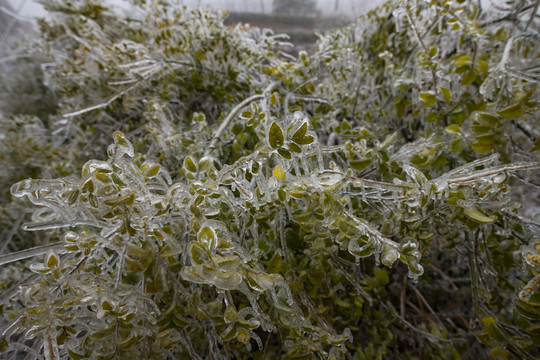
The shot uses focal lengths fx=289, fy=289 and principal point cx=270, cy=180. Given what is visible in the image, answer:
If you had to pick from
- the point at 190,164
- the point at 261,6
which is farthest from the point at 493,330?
the point at 261,6

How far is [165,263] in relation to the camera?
56 cm

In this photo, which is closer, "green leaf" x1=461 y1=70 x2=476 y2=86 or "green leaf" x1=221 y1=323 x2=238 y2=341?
"green leaf" x1=221 y1=323 x2=238 y2=341

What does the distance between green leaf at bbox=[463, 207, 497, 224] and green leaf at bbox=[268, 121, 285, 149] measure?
1.15 feet

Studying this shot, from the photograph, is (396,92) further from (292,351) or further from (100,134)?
(100,134)

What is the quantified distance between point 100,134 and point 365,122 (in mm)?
1188

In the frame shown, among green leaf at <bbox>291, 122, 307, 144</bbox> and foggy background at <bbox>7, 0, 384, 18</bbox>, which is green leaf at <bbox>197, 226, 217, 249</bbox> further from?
foggy background at <bbox>7, 0, 384, 18</bbox>

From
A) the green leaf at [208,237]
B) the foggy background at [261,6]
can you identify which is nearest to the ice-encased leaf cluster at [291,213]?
the green leaf at [208,237]

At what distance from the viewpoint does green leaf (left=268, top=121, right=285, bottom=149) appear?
18.2 inches

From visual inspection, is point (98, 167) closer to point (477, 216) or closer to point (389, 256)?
point (389, 256)

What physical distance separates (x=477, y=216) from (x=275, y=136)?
1.21 ft

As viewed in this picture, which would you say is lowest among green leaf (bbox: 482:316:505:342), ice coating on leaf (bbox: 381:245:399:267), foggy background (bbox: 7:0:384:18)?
green leaf (bbox: 482:316:505:342)

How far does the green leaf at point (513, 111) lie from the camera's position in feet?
1.95

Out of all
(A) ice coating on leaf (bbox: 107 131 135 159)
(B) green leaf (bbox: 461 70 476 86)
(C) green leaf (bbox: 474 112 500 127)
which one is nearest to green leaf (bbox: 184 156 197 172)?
(A) ice coating on leaf (bbox: 107 131 135 159)

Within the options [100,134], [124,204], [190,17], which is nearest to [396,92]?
[190,17]
